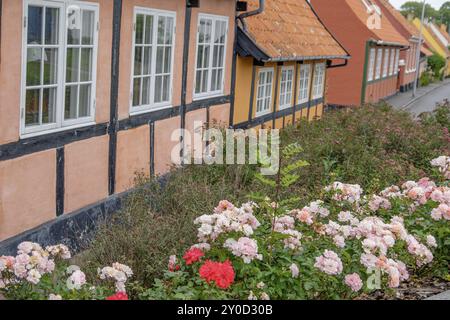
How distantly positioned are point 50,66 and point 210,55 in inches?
193

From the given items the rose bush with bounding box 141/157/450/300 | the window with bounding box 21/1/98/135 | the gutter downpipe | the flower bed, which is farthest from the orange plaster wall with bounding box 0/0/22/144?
the gutter downpipe

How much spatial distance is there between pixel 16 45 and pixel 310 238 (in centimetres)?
317

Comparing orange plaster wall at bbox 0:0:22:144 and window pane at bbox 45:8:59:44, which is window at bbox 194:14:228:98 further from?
orange plaster wall at bbox 0:0:22:144

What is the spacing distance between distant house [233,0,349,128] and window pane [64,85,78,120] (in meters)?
5.54

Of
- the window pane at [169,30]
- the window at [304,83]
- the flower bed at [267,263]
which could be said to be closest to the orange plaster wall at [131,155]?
the window pane at [169,30]

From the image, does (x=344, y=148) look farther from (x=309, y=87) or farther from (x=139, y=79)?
(x=309, y=87)

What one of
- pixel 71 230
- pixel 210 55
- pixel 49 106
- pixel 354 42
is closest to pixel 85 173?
pixel 71 230

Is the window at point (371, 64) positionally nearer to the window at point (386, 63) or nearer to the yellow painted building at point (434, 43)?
the window at point (386, 63)

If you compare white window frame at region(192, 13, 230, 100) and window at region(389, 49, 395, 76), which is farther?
window at region(389, 49, 395, 76)

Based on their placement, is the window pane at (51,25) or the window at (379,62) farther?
the window at (379,62)

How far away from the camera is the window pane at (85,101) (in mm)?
7672

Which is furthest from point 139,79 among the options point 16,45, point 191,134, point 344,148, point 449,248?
point 449,248

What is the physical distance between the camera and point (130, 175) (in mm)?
8992

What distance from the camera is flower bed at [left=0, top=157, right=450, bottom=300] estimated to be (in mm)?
4074
